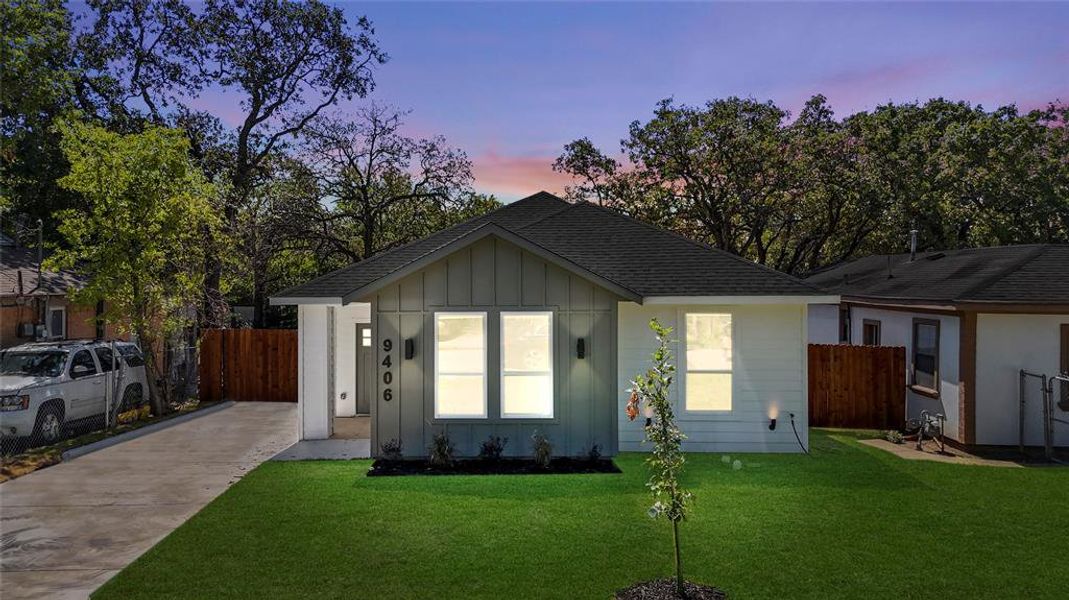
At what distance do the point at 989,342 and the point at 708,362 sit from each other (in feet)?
16.0

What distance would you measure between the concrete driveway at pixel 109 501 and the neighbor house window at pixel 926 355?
11.8 meters

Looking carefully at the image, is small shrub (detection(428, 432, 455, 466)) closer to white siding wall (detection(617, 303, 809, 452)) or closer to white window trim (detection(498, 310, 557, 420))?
white window trim (detection(498, 310, 557, 420))

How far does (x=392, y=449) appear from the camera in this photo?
1016 centimetres

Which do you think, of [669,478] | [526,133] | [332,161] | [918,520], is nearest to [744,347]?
[918,520]

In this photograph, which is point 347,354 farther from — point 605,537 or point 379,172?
point 379,172

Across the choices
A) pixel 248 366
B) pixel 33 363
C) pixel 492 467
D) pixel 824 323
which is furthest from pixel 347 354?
pixel 824 323

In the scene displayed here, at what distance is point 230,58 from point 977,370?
883 inches

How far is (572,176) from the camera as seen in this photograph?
28.5 m

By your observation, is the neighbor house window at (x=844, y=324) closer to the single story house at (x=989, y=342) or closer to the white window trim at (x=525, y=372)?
the single story house at (x=989, y=342)

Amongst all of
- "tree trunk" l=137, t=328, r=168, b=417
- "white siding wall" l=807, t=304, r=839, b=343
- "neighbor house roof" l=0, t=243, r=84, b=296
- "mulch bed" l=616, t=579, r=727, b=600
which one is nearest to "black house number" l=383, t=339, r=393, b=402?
"mulch bed" l=616, t=579, r=727, b=600

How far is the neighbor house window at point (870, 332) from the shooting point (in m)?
15.3

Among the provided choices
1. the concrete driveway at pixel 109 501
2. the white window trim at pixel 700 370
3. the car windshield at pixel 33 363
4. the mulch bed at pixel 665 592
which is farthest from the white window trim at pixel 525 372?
the car windshield at pixel 33 363

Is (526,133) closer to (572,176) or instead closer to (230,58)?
(572,176)

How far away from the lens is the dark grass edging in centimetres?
1072
